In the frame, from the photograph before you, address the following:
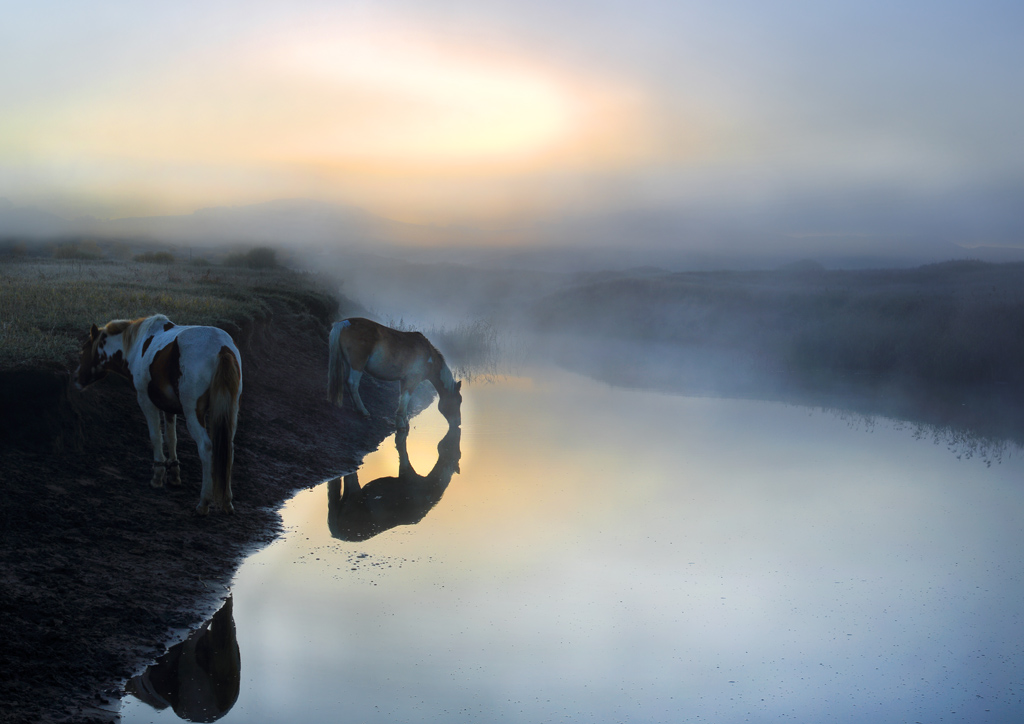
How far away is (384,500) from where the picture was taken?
9086 mm

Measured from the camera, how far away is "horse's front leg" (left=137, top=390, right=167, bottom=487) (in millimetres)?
7383

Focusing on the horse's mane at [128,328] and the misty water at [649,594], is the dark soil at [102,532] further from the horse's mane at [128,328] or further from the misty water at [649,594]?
the horse's mane at [128,328]

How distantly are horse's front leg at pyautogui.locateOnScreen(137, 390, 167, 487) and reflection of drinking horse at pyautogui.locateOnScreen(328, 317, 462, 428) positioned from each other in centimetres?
508

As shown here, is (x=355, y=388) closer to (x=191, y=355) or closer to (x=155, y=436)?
(x=155, y=436)

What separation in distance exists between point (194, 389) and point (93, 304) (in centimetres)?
618

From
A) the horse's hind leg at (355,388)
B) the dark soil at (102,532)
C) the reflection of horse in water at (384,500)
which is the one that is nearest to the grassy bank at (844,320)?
the horse's hind leg at (355,388)

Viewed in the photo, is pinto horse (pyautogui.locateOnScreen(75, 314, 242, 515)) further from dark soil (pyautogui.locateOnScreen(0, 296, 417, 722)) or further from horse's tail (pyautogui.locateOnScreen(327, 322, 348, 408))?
horse's tail (pyautogui.locateOnScreen(327, 322, 348, 408))

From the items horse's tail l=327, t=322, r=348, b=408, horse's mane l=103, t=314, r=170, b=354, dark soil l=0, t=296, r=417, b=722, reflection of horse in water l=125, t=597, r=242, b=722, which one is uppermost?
horse's mane l=103, t=314, r=170, b=354

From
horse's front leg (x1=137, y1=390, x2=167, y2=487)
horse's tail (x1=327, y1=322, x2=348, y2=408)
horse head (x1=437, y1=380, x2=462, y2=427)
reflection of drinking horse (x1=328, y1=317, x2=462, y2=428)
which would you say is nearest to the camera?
horse's front leg (x1=137, y1=390, x2=167, y2=487)

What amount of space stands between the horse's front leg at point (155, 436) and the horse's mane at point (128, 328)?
718 mm

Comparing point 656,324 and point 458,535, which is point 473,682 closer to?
point 458,535

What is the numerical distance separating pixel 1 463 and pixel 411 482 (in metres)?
4.76

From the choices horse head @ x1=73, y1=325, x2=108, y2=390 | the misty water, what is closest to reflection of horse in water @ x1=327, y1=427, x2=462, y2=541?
the misty water

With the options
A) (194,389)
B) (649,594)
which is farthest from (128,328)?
(649,594)
